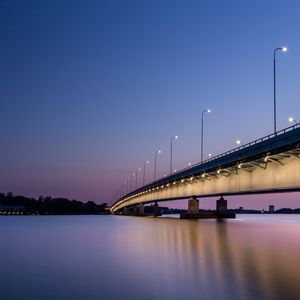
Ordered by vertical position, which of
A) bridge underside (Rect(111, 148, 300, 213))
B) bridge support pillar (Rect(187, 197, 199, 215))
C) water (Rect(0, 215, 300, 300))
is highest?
bridge underside (Rect(111, 148, 300, 213))

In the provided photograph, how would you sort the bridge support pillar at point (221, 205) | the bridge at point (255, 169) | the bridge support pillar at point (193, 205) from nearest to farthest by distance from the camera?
1. the bridge at point (255, 169)
2. the bridge support pillar at point (193, 205)
3. the bridge support pillar at point (221, 205)

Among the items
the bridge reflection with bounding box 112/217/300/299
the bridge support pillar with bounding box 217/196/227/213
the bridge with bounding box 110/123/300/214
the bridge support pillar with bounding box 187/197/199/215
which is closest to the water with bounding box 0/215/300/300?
the bridge reflection with bounding box 112/217/300/299

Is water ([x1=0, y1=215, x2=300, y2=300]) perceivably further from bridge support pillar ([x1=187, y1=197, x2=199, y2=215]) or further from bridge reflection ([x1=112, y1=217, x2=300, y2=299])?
bridge support pillar ([x1=187, y1=197, x2=199, y2=215])

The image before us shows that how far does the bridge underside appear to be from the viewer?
46.1 meters

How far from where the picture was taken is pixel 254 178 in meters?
56.5

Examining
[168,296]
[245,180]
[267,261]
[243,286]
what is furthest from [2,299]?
[245,180]

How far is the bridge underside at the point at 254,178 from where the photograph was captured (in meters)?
46.1

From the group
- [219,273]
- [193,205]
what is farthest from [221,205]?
[219,273]

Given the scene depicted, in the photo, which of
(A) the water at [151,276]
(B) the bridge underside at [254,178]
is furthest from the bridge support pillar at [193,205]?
(A) the water at [151,276]

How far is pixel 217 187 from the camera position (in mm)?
74750

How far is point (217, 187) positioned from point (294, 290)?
2325 inches

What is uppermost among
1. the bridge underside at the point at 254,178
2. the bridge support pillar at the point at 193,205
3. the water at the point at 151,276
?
the bridge underside at the point at 254,178

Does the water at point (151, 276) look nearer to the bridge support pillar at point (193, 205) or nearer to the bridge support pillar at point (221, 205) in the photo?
the bridge support pillar at point (193, 205)

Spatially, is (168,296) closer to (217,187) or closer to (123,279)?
(123,279)
